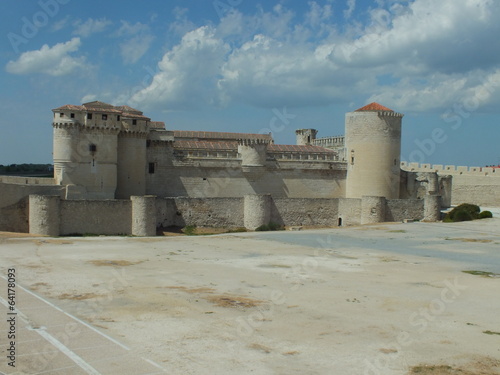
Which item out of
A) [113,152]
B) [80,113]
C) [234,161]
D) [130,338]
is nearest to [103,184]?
[113,152]

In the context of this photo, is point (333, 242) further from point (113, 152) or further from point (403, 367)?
point (403, 367)

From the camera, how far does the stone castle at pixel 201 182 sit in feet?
80.4

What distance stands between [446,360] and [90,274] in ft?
28.3

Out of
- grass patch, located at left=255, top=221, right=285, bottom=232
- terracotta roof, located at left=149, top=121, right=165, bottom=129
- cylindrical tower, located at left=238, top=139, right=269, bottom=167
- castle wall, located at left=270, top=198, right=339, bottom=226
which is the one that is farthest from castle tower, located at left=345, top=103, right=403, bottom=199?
terracotta roof, located at left=149, top=121, right=165, bottom=129

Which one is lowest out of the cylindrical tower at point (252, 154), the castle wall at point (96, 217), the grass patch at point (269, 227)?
the grass patch at point (269, 227)

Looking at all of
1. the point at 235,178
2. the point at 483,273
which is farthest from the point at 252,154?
the point at 483,273

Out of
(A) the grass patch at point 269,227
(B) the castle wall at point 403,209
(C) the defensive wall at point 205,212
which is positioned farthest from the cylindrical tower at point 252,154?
(B) the castle wall at point 403,209

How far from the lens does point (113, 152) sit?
2734cm

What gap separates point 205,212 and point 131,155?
197 inches

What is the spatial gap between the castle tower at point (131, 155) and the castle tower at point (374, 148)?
11.3 m

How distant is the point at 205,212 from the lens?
Result: 90.5ft

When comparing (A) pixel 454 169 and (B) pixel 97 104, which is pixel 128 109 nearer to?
(B) pixel 97 104

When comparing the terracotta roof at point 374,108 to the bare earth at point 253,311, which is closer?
the bare earth at point 253,311

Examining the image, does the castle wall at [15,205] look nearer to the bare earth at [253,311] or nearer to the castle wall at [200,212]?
the bare earth at [253,311]
